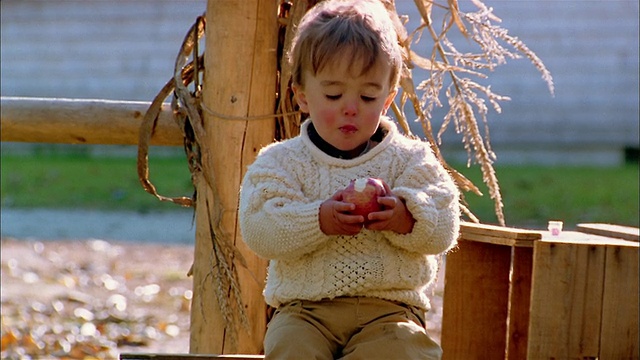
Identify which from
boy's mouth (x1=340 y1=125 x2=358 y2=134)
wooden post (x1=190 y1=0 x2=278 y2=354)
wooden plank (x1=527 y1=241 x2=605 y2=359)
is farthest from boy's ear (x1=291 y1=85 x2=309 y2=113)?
wooden plank (x1=527 y1=241 x2=605 y2=359)

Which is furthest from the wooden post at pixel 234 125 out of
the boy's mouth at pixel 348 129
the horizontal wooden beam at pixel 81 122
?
the boy's mouth at pixel 348 129

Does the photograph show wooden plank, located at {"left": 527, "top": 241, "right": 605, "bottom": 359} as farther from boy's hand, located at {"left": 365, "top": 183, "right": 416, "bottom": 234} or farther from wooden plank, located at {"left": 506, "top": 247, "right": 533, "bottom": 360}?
boy's hand, located at {"left": 365, "top": 183, "right": 416, "bottom": 234}

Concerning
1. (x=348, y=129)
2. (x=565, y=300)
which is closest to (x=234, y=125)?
(x=348, y=129)

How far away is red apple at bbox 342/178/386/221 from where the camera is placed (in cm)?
293

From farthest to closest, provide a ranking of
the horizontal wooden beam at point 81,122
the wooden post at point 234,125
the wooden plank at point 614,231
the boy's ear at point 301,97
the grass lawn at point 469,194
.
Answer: the grass lawn at point 469,194 → the horizontal wooden beam at point 81,122 → the wooden post at point 234,125 → the wooden plank at point 614,231 → the boy's ear at point 301,97

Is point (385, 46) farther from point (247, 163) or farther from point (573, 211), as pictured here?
point (573, 211)

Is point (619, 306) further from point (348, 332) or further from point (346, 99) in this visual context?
point (346, 99)

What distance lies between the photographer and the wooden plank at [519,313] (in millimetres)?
3855

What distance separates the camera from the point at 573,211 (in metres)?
11.2

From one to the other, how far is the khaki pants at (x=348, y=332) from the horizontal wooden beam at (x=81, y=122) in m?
1.37

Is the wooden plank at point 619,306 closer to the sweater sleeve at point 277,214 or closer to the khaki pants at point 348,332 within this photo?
the khaki pants at point 348,332

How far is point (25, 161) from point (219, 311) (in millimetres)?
12318

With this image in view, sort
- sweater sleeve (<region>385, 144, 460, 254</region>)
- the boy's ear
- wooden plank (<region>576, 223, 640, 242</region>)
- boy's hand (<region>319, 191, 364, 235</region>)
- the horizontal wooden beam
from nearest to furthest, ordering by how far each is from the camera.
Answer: boy's hand (<region>319, 191, 364, 235</region>), sweater sleeve (<region>385, 144, 460, 254</region>), the boy's ear, wooden plank (<region>576, 223, 640, 242</region>), the horizontal wooden beam

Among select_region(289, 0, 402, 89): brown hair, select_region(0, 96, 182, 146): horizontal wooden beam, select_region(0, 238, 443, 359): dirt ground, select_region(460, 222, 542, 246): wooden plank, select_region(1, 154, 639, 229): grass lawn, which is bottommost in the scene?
select_region(0, 238, 443, 359): dirt ground
